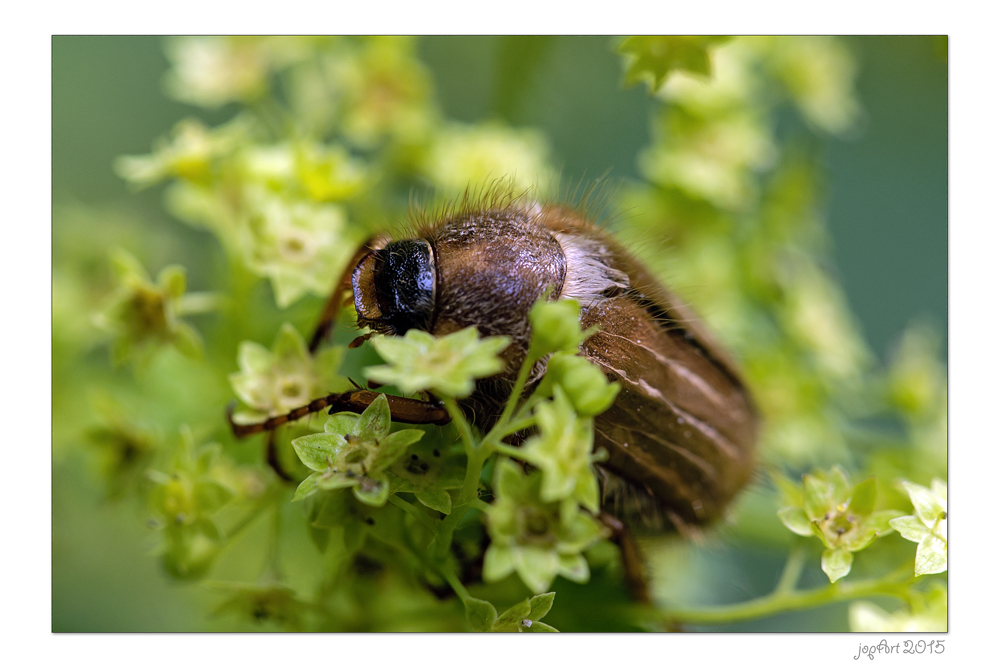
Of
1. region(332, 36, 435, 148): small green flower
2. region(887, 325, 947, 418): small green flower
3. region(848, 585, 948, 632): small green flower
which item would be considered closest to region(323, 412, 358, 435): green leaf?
region(848, 585, 948, 632): small green flower

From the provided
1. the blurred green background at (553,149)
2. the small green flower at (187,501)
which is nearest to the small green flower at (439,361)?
the small green flower at (187,501)

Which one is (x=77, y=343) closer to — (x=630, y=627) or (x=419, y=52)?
(x=419, y=52)

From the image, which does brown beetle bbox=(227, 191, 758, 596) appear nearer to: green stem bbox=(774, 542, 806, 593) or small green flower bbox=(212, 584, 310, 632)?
green stem bbox=(774, 542, 806, 593)

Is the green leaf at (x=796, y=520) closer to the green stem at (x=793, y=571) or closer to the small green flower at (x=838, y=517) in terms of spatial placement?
the small green flower at (x=838, y=517)

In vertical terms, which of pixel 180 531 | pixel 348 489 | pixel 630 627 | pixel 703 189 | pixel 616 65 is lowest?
pixel 630 627
